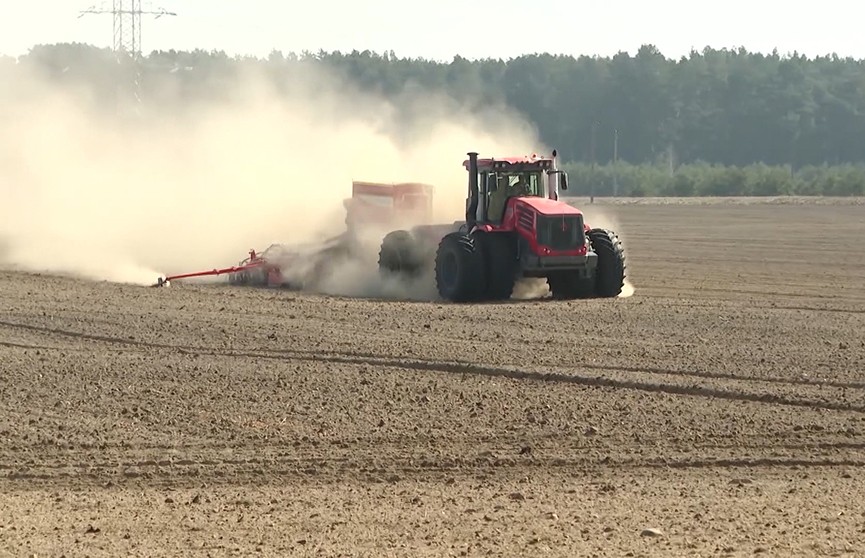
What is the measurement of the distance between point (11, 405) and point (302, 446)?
3.07 m

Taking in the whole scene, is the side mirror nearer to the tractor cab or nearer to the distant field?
the tractor cab

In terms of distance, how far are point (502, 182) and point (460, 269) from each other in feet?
5.77

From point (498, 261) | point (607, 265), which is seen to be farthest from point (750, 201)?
point (498, 261)

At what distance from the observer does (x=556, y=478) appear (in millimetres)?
10602

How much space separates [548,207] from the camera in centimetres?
2238

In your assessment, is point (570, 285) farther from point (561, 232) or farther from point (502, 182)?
point (502, 182)

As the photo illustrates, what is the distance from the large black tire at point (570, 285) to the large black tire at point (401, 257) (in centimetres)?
214

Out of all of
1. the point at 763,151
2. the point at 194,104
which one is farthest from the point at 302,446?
the point at 763,151

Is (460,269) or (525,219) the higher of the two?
(525,219)

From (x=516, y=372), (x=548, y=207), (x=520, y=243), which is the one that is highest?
(x=548, y=207)

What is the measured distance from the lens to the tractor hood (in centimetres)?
2218

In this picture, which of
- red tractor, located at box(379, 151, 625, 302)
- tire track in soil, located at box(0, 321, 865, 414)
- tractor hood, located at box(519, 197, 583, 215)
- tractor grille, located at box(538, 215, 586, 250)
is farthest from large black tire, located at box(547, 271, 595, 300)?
tire track in soil, located at box(0, 321, 865, 414)

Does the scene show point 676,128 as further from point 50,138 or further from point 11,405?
point 11,405

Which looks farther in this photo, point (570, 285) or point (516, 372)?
point (570, 285)
